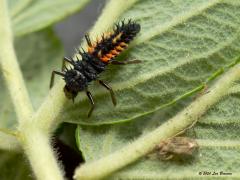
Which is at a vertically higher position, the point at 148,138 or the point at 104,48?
the point at 104,48

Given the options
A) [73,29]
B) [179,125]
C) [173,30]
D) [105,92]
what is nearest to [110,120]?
[105,92]

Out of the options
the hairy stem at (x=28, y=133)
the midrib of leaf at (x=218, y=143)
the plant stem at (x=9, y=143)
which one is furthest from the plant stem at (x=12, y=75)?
the midrib of leaf at (x=218, y=143)

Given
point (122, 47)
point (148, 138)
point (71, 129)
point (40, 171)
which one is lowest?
point (71, 129)

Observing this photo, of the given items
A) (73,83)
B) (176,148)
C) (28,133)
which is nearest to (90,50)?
(73,83)

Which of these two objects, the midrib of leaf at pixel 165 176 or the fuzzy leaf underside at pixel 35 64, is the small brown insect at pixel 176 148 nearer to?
the midrib of leaf at pixel 165 176

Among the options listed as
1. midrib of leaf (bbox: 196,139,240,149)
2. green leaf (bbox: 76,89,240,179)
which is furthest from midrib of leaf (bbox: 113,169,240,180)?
midrib of leaf (bbox: 196,139,240,149)

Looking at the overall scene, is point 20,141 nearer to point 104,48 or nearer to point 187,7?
point 104,48

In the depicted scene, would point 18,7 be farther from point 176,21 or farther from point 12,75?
point 176,21
